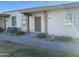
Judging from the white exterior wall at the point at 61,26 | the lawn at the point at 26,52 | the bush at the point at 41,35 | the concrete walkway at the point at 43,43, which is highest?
the white exterior wall at the point at 61,26

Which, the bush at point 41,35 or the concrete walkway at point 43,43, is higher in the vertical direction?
the bush at point 41,35

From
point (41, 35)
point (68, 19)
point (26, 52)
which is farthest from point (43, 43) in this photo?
point (68, 19)

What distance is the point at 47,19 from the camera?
5.18 metres

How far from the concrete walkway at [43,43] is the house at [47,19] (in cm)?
11

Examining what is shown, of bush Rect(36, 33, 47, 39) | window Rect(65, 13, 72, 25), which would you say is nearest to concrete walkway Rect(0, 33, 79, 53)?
bush Rect(36, 33, 47, 39)

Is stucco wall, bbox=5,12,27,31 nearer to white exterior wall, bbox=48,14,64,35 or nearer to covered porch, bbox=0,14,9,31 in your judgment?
covered porch, bbox=0,14,9,31

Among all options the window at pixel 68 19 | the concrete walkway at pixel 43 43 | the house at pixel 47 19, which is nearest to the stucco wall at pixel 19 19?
the house at pixel 47 19

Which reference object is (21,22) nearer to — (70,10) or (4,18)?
(4,18)

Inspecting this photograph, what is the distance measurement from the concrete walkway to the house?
11cm

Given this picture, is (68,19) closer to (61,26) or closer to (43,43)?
(61,26)

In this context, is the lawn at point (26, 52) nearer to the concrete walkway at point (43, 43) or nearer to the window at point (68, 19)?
the concrete walkway at point (43, 43)

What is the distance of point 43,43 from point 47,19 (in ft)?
1.05

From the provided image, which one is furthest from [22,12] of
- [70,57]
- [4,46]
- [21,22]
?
[70,57]

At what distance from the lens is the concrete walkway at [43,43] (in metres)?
5.14
